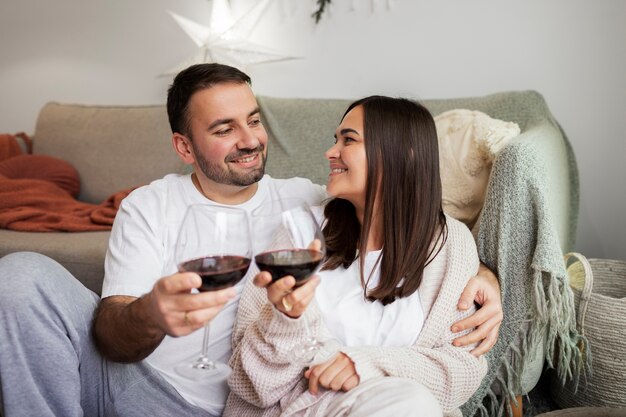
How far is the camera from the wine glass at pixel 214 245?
30.4 inches

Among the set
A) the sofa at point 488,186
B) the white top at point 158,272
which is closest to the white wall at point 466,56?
the sofa at point 488,186

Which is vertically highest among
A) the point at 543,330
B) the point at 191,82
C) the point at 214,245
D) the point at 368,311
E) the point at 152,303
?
the point at 191,82

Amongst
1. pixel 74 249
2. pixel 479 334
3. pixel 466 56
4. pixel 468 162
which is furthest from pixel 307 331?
pixel 466 56

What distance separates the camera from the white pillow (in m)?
1.67

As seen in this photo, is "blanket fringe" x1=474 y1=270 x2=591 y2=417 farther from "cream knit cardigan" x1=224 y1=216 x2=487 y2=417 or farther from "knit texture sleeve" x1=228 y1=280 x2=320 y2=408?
"knit texture sleeve" x1=228 y1=280 x2=320 y2=408

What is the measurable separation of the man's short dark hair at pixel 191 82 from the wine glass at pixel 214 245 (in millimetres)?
747

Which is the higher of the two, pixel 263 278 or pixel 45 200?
pixel 263 278

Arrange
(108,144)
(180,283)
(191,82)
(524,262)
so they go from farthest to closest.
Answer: (108,144) < (191,82) < (524,262) < (180,283)

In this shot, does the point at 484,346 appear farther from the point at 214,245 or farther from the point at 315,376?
the point at 214,245

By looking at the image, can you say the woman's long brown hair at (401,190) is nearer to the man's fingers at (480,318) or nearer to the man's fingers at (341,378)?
the man's fingers at (480,318)

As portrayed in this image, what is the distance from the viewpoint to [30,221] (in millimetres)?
2363

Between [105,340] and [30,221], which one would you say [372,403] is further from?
[30,221]

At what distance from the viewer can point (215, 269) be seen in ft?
2.52

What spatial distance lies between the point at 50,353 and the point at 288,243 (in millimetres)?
530
